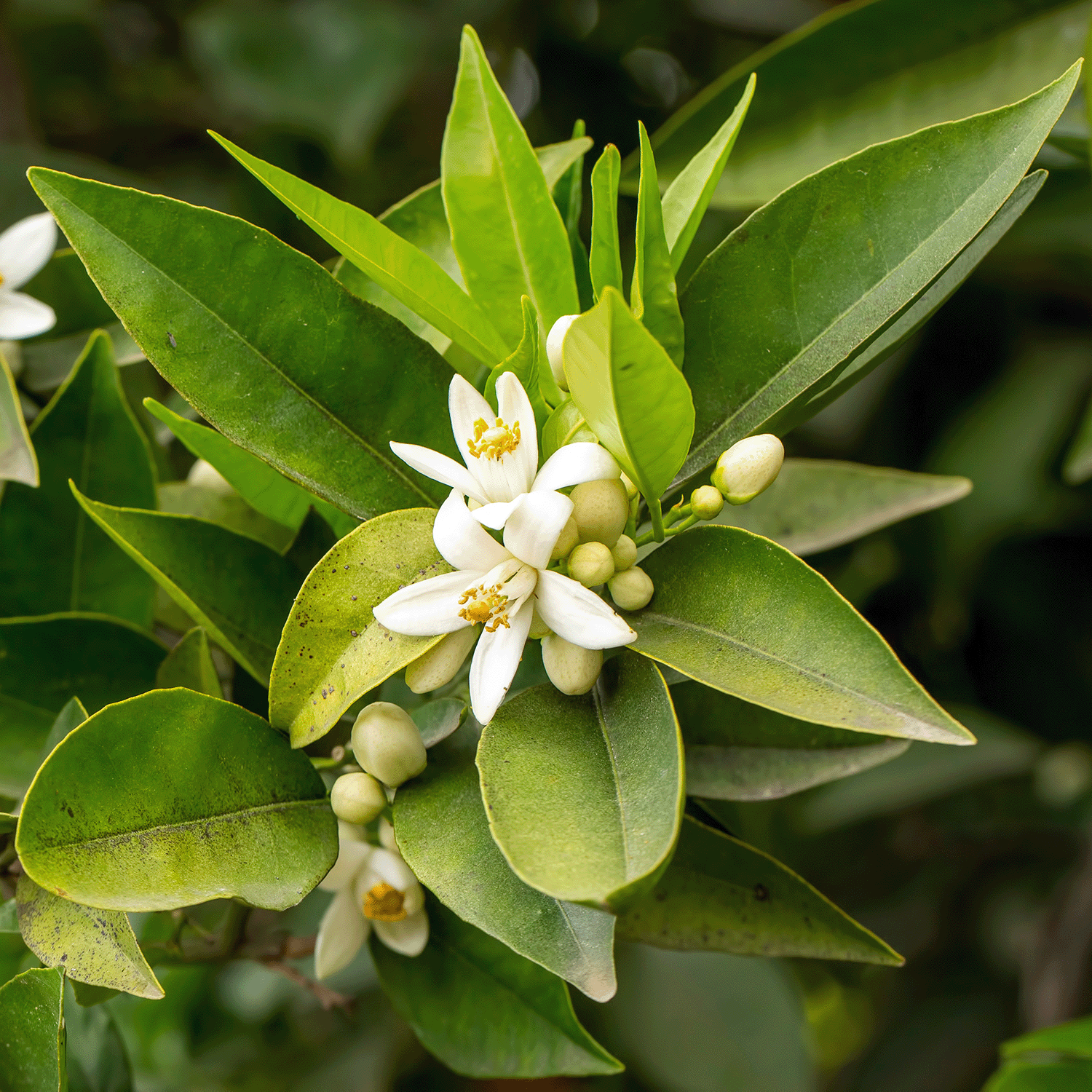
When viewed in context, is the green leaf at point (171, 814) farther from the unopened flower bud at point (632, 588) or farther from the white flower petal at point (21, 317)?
the white flower petal at point (21, 317)

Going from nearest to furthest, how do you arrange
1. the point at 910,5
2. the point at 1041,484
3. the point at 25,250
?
1. the point at 25,250
2. the point at 910,5
3. the point at 1041,484

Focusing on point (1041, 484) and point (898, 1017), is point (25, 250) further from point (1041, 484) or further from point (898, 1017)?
point (898, 1017)

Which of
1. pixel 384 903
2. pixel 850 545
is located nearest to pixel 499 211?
pixel 384 903

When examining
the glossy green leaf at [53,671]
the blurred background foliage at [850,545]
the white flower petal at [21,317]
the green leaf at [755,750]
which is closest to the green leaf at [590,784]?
the green leaf at [755,750]

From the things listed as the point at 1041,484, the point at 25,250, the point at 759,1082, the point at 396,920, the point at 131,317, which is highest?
the point at 131,317

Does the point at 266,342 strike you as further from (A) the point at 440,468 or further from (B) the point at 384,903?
(B) the point at 384,903

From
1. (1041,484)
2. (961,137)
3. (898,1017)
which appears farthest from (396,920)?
(898,1017)
